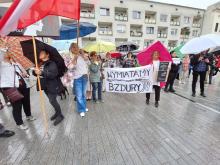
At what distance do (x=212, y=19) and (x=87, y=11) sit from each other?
2433 centimetres

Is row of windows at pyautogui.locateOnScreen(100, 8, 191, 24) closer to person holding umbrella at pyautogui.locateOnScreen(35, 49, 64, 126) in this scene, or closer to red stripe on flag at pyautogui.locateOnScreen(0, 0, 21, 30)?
person holding umbrella at pyautogui.locateOnScreen(35, 49, 64, 126)

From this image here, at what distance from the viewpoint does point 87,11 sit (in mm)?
25234

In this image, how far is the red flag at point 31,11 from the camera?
2.36 metres

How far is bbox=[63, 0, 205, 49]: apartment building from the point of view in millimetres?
25016

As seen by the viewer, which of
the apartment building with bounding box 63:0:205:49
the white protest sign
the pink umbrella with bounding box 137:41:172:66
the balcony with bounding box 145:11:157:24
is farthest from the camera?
the balcony with bounding box 145:11:157:24

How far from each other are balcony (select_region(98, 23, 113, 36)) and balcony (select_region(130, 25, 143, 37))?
4050 mm

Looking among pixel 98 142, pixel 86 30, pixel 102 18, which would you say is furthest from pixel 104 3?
pixel 98 142

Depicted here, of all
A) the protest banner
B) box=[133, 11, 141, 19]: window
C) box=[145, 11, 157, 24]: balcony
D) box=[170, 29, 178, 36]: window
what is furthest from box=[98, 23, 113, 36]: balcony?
the protest banner

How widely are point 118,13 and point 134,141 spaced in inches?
1098

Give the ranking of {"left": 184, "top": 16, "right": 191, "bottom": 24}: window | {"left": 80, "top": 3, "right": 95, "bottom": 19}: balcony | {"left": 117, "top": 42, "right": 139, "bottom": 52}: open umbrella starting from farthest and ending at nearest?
1. {"left": 184, "top": 16, "right": 191, "bottom": 24}: window
2. {"left": 80, "top": 3, "right": 95, "bottom": 19}: balcony
3. {"left": 117, "top": 42, "right": 139, "bottom": 52}: open umbrella

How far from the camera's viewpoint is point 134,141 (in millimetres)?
3098

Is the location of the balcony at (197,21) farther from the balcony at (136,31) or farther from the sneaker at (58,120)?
the sneaker at (58,120)

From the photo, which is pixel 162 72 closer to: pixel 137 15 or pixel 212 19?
pixel 137 15

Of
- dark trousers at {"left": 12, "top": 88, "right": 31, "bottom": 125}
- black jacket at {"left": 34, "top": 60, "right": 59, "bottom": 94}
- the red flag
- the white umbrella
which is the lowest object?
dark trousers at {"left": 12, "top": 88, "right": 31, "bottom": 125}
